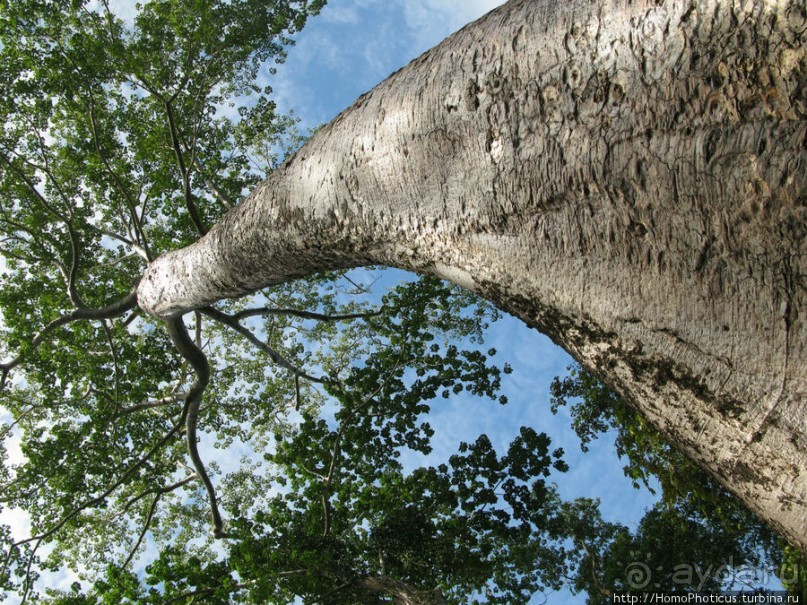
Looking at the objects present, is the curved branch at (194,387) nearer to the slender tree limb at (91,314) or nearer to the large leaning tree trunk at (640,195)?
the slender tree limb at (91,314)

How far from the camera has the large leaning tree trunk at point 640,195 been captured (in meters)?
1.19

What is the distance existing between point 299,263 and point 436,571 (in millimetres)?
5260

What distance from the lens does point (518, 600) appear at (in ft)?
24.3

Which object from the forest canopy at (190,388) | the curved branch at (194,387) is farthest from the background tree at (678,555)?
the curved branch at (194,387)

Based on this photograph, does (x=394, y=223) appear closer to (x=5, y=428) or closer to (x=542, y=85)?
(x=542, y=85)

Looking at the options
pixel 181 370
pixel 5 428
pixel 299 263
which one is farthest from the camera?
pixel 181 370

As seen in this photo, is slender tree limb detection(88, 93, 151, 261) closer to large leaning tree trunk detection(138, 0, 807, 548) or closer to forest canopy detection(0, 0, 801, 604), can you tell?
forest canopy detection(0, 0, 801, 604)

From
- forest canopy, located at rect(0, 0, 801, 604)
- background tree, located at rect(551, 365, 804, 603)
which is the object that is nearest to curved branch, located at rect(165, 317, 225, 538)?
forest canopy, located at rect(0, 0, 801, 604)

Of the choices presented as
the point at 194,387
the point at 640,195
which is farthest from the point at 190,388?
the point at 640,195

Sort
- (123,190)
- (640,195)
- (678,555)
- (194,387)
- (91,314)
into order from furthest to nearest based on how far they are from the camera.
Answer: (678,555) → (123,190) → (194,387) → (91,314) → (640,195)

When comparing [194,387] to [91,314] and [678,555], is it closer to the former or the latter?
[91,314]

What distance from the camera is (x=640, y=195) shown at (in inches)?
53.2

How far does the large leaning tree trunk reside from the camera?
1.19 meters

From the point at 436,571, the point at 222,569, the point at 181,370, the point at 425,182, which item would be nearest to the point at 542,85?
the point at 425,182
